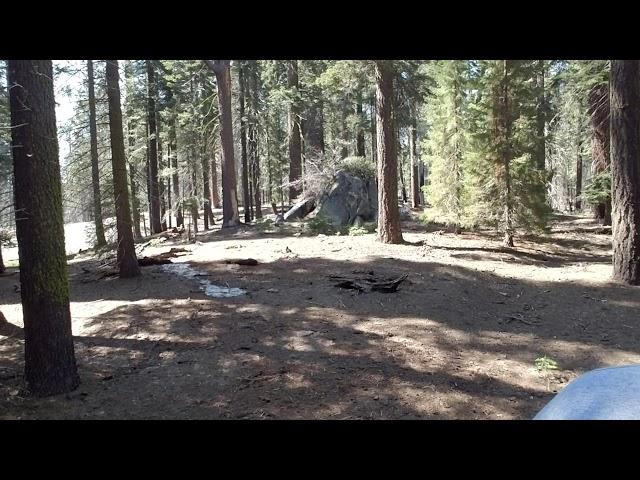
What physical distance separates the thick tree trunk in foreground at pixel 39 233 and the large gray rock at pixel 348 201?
Answer: 47.8ft

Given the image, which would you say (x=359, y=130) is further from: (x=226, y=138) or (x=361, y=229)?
(x=361, y=229)

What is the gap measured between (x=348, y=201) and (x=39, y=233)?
15730mm

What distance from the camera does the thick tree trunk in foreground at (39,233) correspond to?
5840 mm

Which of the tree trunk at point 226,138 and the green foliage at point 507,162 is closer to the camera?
the green foliage at point 507,162

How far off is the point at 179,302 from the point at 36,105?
15.4ft

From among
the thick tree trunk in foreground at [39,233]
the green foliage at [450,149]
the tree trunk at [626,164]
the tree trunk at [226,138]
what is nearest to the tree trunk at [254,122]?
the tree trunk at [226,138]

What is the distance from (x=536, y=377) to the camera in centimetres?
657

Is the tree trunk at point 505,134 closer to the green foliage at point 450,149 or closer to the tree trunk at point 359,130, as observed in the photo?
the green foliage at point 450,149

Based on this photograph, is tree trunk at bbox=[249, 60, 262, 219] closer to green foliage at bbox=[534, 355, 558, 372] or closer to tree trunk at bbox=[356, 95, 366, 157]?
tree trunk at bbox=[356, 95, 366, 157]

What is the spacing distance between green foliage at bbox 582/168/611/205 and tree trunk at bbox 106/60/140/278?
14.9 meters

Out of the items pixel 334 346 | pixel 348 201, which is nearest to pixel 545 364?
pixel 334 346

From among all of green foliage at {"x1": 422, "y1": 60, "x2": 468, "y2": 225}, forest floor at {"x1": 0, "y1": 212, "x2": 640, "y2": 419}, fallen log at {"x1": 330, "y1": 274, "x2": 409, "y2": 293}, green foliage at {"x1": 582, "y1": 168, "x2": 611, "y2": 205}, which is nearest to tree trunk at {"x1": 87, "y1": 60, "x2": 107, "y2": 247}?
forest floor at {"x1": 0, "y1": 212, "x2": 640, "y2": 419}

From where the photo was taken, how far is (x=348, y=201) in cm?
2075
